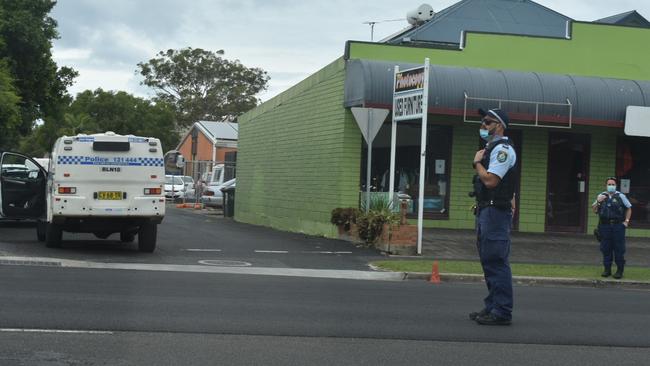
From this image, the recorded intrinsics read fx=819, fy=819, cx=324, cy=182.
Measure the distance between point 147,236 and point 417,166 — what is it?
752cm

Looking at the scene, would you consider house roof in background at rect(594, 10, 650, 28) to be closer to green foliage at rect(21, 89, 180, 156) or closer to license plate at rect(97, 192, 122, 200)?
license plate at rect(97, 192, 122, 200)

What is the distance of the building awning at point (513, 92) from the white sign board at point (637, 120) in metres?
0.16

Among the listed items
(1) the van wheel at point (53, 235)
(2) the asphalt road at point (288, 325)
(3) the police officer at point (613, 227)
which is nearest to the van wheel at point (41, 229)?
(1) the van wheel at point (53, 235)

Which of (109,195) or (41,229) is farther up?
(109,195)

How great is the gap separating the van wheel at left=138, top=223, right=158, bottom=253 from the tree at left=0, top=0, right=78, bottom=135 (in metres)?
11.5

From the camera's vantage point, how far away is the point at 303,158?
72.6 ft

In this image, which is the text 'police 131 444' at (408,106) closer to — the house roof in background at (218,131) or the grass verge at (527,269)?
the grass verge at (527,269)

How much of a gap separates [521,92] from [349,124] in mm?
3933

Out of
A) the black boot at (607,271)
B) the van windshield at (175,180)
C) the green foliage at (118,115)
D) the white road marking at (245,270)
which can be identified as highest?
the green foliage at (118,115)

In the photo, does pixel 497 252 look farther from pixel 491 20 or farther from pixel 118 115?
pixel 118 115

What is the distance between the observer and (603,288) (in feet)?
43.3

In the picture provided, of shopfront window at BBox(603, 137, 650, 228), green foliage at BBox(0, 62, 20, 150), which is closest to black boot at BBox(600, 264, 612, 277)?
shopfront window at BBox(603, 137, 650, 228)

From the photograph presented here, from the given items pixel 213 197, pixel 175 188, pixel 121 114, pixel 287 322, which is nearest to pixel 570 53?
pixel 287 322

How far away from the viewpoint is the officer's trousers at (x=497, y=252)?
8.16 m
